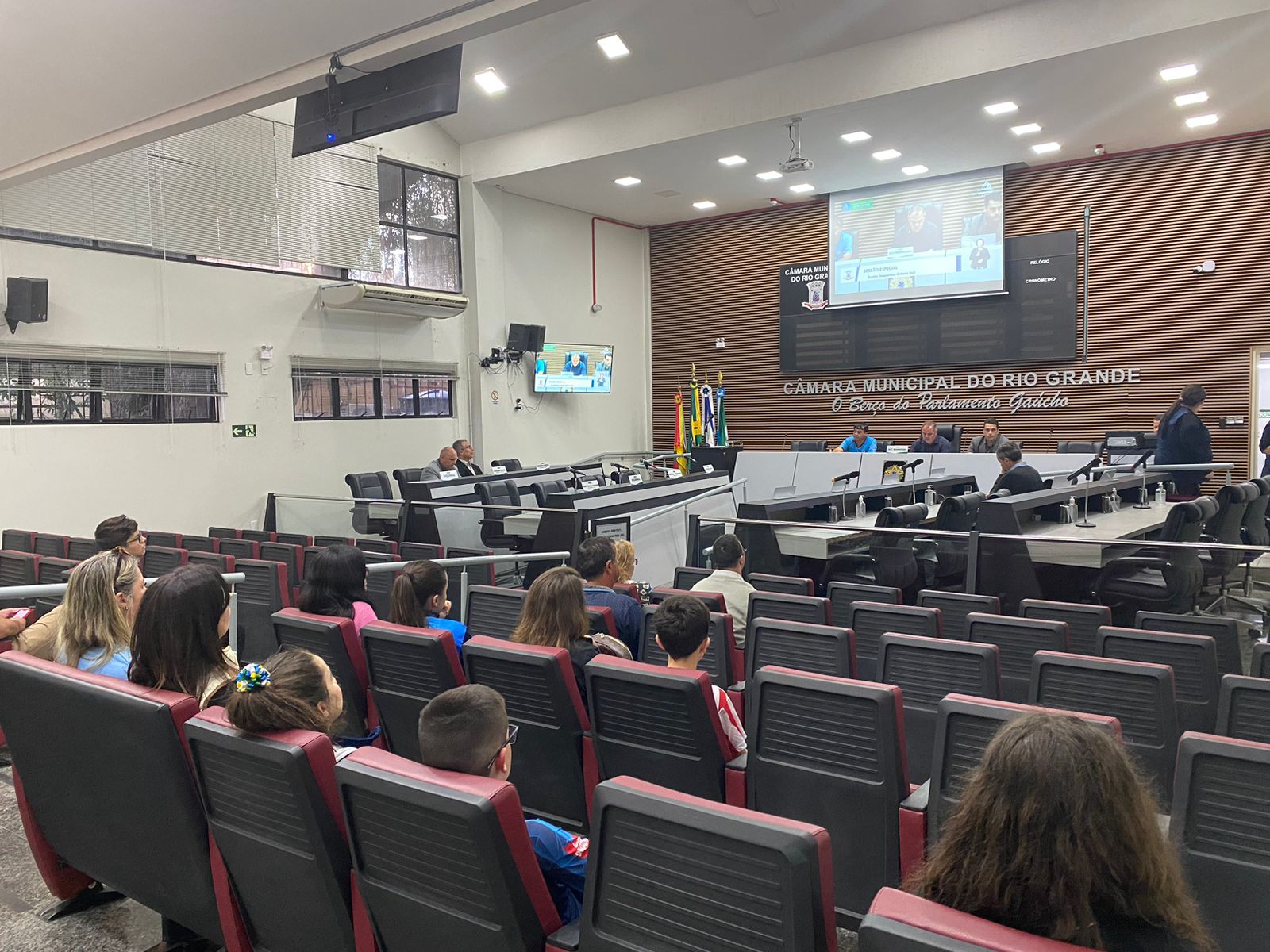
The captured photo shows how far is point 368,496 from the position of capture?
1074 centimetres

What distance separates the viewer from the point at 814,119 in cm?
1006

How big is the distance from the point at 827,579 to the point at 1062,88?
6.64m

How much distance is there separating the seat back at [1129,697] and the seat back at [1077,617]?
138cm

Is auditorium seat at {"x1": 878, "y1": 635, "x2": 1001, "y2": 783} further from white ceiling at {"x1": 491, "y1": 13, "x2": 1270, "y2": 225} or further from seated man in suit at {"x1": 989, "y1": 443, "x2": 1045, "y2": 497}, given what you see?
white ceiling at {"x1": 491, "y1": 13, "x2": 1270, "y2": 225}

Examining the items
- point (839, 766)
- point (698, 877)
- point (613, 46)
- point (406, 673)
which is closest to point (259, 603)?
point (406, 673)

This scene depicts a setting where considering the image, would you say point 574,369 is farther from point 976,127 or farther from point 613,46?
point 976,127

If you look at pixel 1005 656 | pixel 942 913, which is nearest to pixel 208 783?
pixel 942 913

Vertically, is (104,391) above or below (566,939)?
above

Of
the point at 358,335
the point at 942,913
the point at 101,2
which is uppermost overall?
the point at 101,2

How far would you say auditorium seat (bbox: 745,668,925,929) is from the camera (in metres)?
2.09

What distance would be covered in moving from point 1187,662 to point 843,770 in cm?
168

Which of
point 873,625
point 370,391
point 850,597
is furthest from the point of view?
point 370,391

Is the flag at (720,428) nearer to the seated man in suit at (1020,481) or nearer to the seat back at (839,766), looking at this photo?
the seated man in suit at (1020,481)

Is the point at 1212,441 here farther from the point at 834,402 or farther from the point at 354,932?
the point at 354,932
